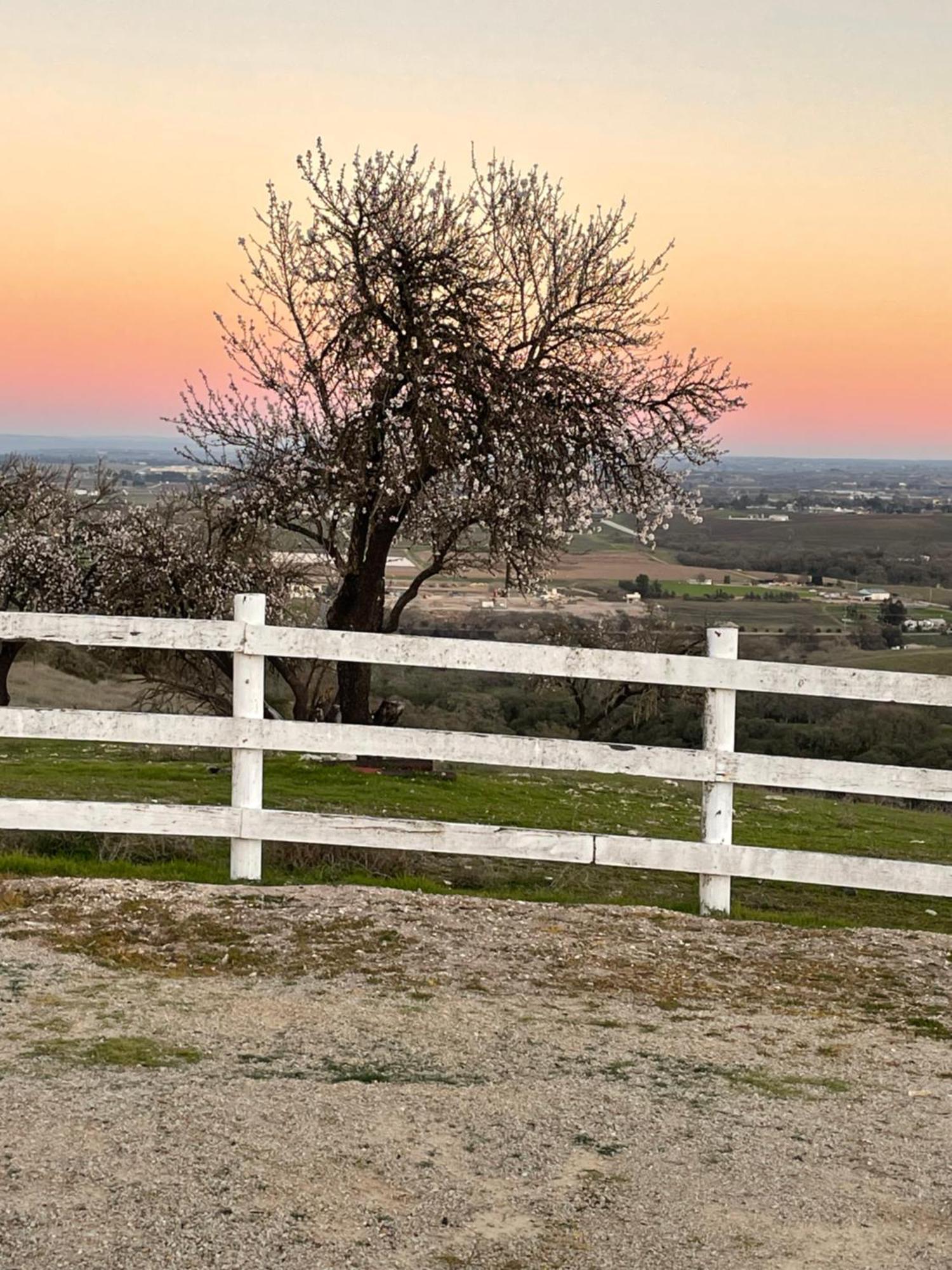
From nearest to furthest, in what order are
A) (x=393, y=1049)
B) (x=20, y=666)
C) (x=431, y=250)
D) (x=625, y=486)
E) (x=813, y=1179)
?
(x=813, y=1179) → (x=393, y=1049) → (x=431, y=250) → (x=625, y=486) → (x=20, y=666)

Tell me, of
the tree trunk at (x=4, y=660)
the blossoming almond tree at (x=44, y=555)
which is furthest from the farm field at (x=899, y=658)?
the tree trunk at (x=4, y=660)

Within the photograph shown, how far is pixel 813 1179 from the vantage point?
4.52 metres

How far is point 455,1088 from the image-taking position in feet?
17.2

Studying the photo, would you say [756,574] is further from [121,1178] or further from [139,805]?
[121,1178]

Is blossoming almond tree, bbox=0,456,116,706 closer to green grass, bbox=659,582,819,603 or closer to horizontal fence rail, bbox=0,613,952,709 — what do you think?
green grass, bbox=659,582,819,603

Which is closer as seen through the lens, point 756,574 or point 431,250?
point 431,250

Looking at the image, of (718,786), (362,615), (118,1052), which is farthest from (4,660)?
(118,1052)

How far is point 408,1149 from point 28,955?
3.08m

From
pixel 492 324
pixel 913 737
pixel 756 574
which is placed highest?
pixel 492 324

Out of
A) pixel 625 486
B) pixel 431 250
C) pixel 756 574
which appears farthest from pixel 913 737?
pixel 431 250

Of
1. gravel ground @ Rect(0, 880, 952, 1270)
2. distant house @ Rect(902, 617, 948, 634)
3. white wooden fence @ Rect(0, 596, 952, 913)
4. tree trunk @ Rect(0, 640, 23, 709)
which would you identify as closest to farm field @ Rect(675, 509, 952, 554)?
distant house @ Rect(902, 617, 948, 634)

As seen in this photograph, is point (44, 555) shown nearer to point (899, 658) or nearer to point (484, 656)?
point (484, 656)

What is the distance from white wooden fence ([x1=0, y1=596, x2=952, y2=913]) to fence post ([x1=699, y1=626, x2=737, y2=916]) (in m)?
0.01

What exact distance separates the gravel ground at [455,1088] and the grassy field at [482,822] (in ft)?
4.04
